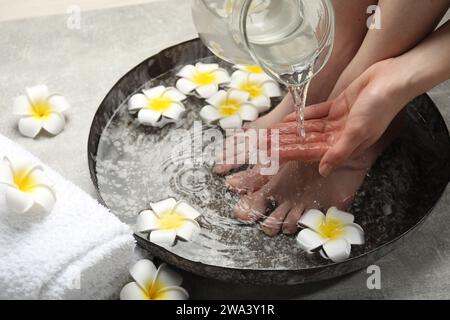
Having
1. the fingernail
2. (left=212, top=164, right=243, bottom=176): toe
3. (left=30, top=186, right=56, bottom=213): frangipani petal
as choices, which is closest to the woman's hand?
the fingernail

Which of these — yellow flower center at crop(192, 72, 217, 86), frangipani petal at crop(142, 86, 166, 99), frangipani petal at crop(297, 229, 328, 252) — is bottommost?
frangipani petal at crop(297, 229, 328, 252)

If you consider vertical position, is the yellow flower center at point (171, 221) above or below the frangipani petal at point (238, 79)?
below

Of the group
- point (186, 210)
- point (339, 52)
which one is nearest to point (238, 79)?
point (339, 52)

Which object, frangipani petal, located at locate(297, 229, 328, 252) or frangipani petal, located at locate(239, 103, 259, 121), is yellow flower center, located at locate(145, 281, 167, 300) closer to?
frangipani petal, located at locate(297, 229, 328, 252)

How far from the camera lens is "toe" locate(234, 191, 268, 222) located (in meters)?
0.99

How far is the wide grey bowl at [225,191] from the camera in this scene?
0.89 meters

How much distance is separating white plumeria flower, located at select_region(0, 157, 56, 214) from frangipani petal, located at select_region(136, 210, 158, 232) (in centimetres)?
15

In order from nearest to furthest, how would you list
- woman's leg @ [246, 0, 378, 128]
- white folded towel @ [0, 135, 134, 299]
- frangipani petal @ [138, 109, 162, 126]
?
white folded towel @ [0, 135, 134, 299] < woman's leg @ [246, 0, 378, 128] < frangipani petal @ [138, 109, 162, 126]

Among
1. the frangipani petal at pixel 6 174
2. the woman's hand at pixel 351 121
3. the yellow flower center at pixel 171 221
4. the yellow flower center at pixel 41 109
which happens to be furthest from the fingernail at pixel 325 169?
Answer: the yellow flower center at pixel 41 109

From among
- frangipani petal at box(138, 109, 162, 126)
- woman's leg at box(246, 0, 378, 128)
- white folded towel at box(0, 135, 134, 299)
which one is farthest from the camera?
frangipani petal at box(138, 109, 162, 126)

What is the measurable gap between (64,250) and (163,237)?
17 centimetres

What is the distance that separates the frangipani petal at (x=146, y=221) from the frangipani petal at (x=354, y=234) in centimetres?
29

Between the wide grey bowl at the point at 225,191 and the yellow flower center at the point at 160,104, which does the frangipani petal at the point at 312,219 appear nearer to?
the wide grey bowl at the point at 225,191

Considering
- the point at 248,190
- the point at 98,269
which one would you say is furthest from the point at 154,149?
the point at 98,269
